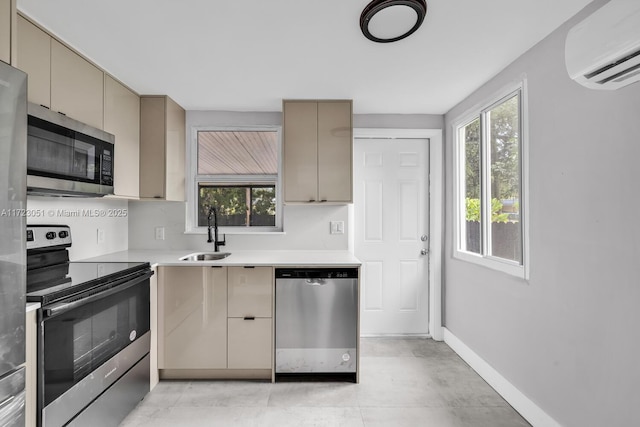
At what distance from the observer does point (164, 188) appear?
109 inches

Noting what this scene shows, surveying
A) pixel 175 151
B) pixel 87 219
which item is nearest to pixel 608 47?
pixel 175 151

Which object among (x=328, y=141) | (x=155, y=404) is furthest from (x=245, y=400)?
(x=328, y=141)

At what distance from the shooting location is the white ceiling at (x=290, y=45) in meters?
1.58

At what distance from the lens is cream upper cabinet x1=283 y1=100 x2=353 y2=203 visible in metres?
2.85

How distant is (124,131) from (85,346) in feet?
5.19

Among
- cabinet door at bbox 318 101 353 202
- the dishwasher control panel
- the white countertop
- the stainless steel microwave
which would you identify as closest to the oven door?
the white countertop

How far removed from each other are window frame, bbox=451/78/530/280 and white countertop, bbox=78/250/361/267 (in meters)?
0.99

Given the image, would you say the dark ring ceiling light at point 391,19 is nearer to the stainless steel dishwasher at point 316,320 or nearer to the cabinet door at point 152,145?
the stainless steel dishwasher at point 316,320

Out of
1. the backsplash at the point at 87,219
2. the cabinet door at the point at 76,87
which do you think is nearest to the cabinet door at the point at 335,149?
the cabinet door at the point at 76,87

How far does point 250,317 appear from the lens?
2455 millimetres

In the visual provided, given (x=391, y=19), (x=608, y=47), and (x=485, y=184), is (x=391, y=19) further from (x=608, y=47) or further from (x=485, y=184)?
(x=485, y=184)

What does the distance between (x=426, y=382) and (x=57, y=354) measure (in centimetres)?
Answer: 229

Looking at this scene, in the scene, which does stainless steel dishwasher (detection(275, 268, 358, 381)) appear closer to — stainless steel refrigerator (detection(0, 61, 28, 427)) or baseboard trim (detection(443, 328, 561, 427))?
baseboard trim (detection(443, 328, 561, 427))

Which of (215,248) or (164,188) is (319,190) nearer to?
(215,248)
